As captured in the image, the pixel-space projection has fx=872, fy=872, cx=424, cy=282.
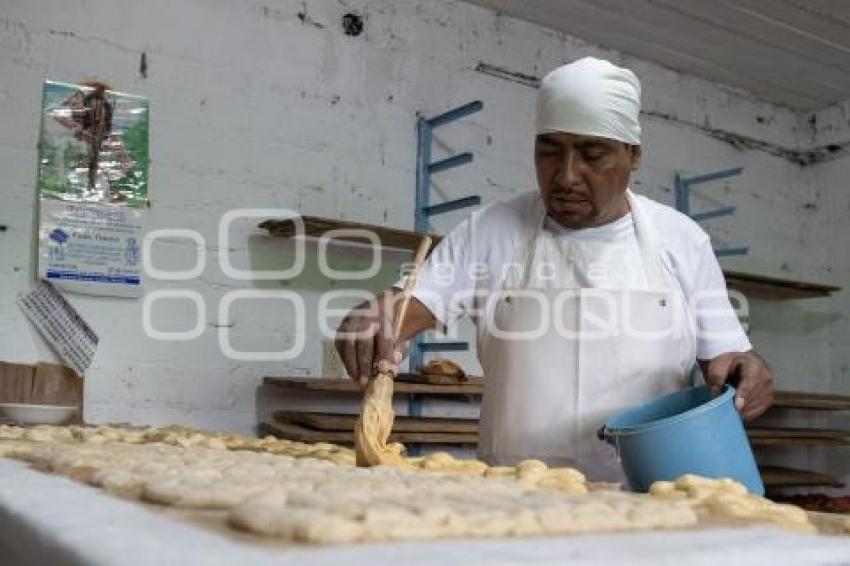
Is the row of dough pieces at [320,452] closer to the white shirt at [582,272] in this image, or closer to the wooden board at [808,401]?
the white shirt at [582,272]

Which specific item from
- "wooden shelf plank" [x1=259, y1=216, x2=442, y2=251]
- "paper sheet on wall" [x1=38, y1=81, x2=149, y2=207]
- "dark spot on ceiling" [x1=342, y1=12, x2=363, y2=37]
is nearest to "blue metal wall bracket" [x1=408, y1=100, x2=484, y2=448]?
"wooden shelf plank" [x1=259, y1=216, x2=442, y2=251]

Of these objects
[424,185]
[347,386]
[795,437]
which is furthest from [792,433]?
[347,386]

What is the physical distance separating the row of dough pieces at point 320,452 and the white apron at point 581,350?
30 cm

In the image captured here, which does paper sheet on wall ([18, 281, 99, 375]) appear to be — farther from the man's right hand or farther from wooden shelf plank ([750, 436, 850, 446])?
wooden shelf plank ([750, 436, 850, 446])

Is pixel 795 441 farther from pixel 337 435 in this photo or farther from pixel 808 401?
pixel 337 435

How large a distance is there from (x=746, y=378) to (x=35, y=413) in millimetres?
1848

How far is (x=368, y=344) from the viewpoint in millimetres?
1725

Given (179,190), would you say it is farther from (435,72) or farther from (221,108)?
(435,72)

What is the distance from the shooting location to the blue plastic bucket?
1379 mm

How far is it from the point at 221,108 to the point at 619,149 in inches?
64.1


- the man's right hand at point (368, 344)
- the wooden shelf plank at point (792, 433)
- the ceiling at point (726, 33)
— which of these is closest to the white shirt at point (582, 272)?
the man's right hand at point (368, 344)

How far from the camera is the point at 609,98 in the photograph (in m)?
2.01

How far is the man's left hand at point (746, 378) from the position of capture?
1.76 meters

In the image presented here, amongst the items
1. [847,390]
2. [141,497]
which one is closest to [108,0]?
[141,497]
